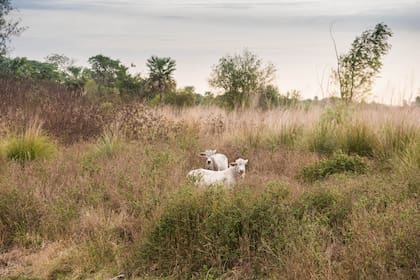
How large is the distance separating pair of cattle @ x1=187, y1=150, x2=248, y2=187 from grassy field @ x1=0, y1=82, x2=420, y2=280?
0.20 m

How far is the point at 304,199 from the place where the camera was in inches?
171

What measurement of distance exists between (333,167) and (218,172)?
145cm

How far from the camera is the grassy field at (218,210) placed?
3373mm

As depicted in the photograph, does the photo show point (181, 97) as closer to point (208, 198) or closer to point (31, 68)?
point (31, 68)

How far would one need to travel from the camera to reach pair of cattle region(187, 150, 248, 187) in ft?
16.8

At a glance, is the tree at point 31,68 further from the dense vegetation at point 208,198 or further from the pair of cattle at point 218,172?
the pair of cattle at point 218,172

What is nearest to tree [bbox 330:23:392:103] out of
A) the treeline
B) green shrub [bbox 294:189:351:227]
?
the treeline

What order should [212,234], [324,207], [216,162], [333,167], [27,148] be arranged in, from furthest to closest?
1. [27,148]
2. [216,162]
3. [333,167]
4. [324,207]
5. [212,234]

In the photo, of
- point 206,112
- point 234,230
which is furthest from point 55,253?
point 206,112

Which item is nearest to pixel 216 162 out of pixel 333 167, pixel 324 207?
pixel 333 167

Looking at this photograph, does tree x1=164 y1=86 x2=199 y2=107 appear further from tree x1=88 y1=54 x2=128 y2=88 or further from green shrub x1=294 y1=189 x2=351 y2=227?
green shrub x1=294 y1=189 x2=351 y2=227

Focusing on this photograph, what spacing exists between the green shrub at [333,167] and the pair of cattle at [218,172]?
30.4 inches

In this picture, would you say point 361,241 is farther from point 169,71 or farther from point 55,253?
point 169,71

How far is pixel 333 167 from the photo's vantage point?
5.98m
